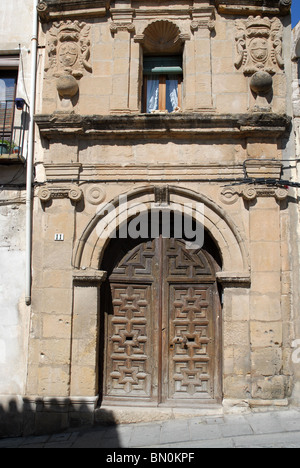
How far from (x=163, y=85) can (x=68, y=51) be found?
56.3 inches

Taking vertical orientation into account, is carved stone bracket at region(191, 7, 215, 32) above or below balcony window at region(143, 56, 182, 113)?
above

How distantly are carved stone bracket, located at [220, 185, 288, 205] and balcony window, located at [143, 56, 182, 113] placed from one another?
1571 mm

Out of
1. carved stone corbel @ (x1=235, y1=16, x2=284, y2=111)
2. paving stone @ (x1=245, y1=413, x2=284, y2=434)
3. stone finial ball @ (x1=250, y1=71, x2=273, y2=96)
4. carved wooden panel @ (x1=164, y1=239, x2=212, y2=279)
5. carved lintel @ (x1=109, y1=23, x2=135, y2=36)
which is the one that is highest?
carved lintel @ (x1=109, y1=23, x2=135, y2=36)

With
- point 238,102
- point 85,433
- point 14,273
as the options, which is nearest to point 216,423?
point 85,433

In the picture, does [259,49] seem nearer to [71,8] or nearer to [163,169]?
[163,169]

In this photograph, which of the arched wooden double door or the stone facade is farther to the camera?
the arched wooden double door

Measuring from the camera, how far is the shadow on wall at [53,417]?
4961 mm

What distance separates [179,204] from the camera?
535 centimetres

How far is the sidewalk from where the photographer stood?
430cm

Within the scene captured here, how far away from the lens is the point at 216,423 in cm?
477

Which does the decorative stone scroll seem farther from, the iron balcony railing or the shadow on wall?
the shadow on wall

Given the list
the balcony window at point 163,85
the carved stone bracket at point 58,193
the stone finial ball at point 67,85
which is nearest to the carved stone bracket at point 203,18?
the balcony window at point 163,85

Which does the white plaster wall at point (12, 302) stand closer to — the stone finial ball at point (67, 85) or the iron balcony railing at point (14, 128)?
the iron balcony railing at point (14, 128)

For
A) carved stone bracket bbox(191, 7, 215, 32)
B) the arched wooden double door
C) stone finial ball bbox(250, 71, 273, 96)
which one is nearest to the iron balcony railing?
the arched wooden double door
